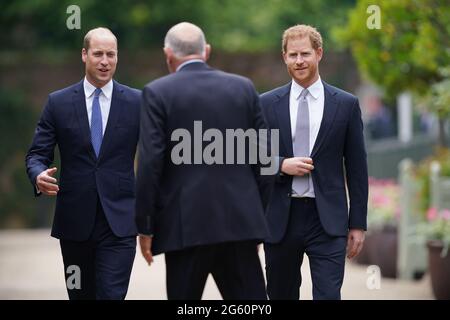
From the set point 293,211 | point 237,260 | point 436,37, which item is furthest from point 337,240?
point 436,37

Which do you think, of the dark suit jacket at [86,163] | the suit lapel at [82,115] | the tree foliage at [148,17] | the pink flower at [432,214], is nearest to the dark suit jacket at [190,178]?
the dark suit jacket at [86,163]

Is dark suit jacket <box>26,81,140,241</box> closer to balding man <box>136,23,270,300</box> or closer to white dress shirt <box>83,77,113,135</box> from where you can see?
A: white dress shirt <box>83,77,113,135</box>

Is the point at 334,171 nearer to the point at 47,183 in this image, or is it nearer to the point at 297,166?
the point at 297,166

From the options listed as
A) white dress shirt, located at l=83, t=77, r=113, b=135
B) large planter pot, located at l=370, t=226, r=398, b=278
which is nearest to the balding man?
white dress shirt, located at l=83, t=77, r=113, b=135

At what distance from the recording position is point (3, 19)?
31469 millimetres

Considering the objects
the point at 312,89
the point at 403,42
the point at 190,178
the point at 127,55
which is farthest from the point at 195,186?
the point at 127,55

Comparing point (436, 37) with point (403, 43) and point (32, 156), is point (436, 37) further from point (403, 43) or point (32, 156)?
point (32, 156)

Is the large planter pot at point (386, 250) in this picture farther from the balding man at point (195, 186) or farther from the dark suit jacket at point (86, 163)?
the balding man at point (195, 186)

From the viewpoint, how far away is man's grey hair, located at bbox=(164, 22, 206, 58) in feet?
22.2

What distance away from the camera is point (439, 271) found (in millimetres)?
12750

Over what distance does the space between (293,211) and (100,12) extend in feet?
75.6

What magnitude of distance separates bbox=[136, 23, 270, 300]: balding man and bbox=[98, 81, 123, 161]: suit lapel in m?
1.36

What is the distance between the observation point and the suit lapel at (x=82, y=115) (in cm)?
809

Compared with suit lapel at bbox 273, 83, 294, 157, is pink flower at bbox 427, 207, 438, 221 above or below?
below
